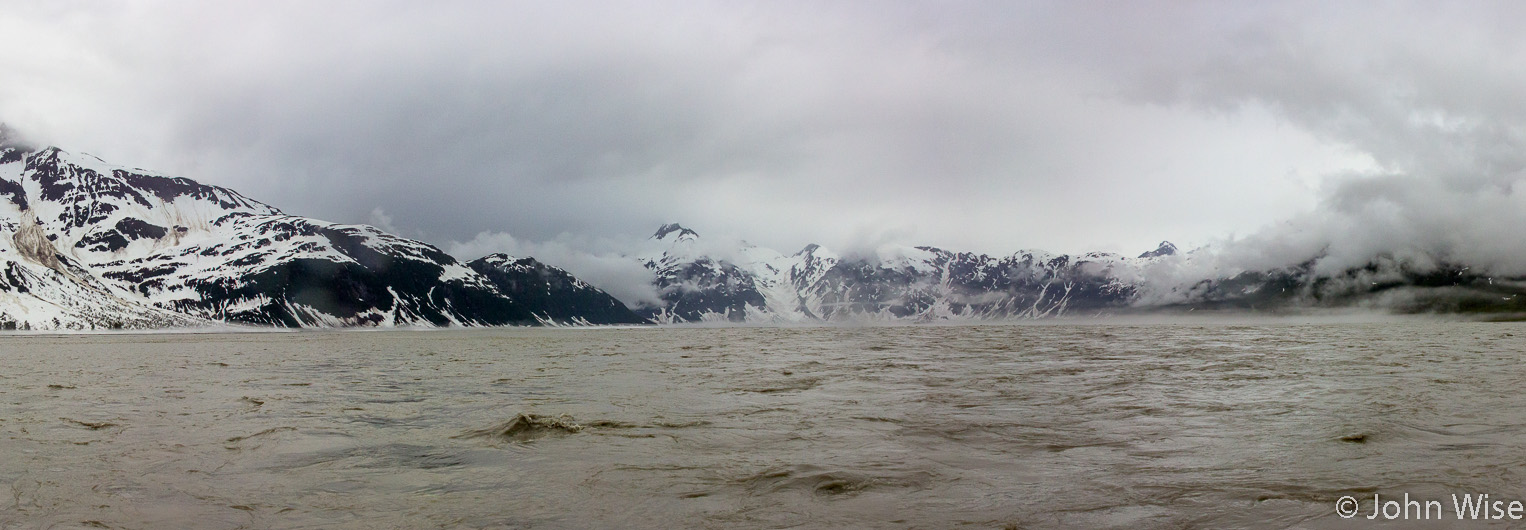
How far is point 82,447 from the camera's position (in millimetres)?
15812

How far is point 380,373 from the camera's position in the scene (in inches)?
1747

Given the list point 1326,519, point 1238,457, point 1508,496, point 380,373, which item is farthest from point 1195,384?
point 380,373

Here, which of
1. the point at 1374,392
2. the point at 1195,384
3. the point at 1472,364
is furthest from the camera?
the point at 1472,364

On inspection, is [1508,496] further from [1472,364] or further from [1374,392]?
[1472,364]

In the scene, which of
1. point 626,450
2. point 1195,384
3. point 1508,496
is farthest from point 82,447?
point 1195,384

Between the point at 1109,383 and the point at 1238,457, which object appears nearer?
the point at 1238,457

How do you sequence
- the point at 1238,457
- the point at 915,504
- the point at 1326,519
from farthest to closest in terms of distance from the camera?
the point at 1238,457 → the point at 915,504 → the point at 1326,519

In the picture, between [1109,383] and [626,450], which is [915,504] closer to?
[626,450]

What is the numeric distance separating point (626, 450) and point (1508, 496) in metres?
13.1

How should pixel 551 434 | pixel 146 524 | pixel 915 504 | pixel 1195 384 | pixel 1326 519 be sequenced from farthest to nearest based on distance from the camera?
pixel 1195 384 < pixel 551 434 < pixel 915 504 < pixel 146 524 < pixel 1326 519

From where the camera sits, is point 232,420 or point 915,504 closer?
point 915,504

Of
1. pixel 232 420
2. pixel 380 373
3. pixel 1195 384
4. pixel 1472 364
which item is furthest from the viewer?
pixel 380 373

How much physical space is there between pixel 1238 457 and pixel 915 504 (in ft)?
21.4

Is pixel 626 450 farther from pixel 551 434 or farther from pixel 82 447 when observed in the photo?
pixel 82 447
